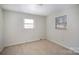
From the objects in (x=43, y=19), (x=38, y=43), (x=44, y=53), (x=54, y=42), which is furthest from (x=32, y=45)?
(x=43, y=19)

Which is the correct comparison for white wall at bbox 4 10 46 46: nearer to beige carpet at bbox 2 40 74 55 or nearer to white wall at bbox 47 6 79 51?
→ beige carpet at bbox 2 40 74 55

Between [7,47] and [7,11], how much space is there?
676mm

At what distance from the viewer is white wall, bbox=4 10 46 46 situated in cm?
181

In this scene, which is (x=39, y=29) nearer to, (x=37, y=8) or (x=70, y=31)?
(x=37, y=8)

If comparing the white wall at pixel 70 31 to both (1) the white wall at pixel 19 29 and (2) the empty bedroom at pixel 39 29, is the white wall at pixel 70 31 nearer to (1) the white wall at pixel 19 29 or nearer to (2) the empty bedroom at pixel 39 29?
(2) the empty bedroom at pixel 39 29

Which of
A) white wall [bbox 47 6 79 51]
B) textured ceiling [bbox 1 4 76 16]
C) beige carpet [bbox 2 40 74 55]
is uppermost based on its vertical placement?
textured ceiling [bbox 1 4 76 16]

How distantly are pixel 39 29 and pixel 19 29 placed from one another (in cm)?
40

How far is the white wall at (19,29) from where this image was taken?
5.92 ft

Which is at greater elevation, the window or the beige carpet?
the window

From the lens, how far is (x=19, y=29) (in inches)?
73.4

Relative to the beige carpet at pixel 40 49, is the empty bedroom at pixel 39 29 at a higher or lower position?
higher

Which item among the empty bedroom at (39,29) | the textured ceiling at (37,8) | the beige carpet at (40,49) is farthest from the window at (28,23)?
the beige carpet at (40,49)

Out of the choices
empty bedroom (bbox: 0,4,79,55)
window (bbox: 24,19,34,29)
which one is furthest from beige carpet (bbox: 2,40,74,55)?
window (bbox: 24,19,34,29)

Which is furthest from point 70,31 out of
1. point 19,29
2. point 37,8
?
point 19,29
